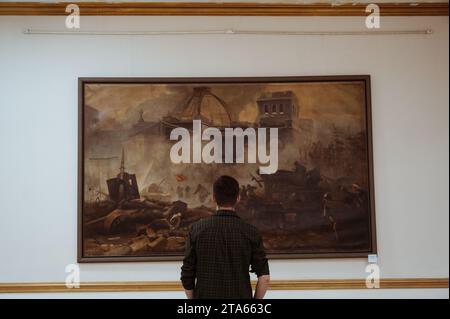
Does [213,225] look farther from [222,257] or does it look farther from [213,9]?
[213,9]

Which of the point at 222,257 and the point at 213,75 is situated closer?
the point at 222,257

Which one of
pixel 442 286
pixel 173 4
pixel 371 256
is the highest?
pixel 173 4

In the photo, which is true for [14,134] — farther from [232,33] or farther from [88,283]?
[232,33]

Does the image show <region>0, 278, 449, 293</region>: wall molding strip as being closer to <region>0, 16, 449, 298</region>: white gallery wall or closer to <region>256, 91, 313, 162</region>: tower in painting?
<region>0, 16, 449, 298</region>: white gallery wall

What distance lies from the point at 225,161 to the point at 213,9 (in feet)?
6.79

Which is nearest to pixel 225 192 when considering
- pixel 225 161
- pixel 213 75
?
pixel 225 161

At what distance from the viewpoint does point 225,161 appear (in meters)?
6.84

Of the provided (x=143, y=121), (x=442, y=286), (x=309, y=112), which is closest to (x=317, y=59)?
(x=309, y=112)

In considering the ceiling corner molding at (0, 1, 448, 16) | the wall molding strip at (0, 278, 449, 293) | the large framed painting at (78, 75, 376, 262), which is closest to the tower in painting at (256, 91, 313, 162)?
the large framed painting at (78, 75, 376, 262)

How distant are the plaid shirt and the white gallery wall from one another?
290 cm

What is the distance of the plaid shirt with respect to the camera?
3.83 meters

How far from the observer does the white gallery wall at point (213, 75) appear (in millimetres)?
6738

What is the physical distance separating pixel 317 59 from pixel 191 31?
1746 mm
